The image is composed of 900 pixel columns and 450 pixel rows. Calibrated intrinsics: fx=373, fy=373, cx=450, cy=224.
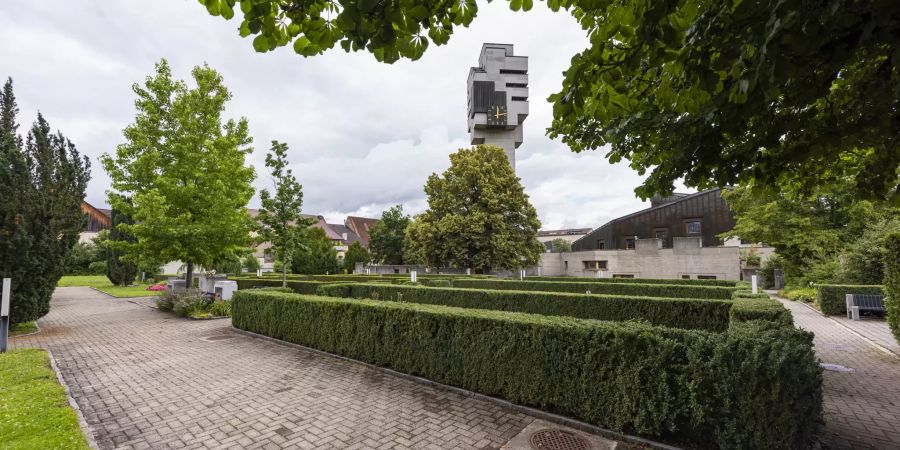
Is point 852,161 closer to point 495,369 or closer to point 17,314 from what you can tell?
point 495,369

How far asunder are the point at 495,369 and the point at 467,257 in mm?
23046

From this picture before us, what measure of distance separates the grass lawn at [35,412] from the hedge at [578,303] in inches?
354

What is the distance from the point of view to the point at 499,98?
4728cm

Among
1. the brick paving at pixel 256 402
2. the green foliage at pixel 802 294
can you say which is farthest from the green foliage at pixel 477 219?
the brick paving at pixel 256 402

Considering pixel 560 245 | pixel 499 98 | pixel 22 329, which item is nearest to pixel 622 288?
pixel 22 329

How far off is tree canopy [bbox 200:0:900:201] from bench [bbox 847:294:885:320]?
40.3 ft

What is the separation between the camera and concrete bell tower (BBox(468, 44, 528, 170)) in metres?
46.4

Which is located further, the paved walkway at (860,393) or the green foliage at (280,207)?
the green foliage at (280,207)

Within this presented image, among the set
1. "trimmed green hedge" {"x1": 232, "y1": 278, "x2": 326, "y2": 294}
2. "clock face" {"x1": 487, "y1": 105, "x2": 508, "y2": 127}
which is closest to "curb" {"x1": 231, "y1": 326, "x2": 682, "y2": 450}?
"trimmed green hedge" {"x1": 232, "y1": 278, "x2": 326, "y2": 294}

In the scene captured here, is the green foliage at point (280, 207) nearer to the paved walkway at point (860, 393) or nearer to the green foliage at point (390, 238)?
the paved walkway at point (860, 393)

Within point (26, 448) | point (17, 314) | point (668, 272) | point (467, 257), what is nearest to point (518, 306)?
point (26, 448)

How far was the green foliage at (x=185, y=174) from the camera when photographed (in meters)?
14.2

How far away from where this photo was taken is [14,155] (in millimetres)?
10055

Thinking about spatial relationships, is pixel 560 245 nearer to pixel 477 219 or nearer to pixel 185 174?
pixel 477 219
